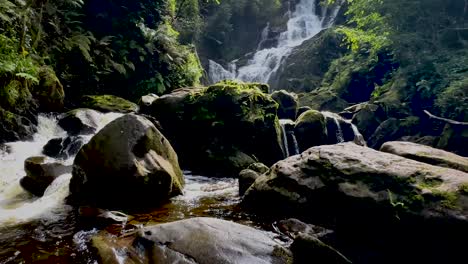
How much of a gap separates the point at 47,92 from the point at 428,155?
8967 mm

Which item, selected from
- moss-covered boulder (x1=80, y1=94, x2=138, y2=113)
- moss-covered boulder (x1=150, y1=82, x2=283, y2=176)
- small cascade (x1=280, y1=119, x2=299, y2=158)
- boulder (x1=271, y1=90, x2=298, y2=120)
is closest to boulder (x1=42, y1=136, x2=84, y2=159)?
moss-covered boulder (x1=80, y1=94, x2=138, y2=113)

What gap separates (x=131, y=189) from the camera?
5.55m

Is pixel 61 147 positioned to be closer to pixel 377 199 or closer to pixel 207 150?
pixel 207 150

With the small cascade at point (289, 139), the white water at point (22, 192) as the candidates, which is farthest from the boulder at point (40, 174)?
the small cascade at point (289, 139)

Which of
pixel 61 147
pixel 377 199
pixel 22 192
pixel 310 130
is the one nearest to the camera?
pixel 377 199

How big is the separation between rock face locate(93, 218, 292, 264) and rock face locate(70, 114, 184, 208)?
1.60 m

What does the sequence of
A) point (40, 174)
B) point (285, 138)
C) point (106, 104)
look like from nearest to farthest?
1. point (40, 174)
2. point (106, 104)
3. point (285, 138)

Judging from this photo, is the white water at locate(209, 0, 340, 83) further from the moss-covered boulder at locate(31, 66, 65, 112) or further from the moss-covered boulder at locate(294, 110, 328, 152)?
the moss-covered boulder at locate(31, 66, 65, 112)

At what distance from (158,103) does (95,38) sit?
4581mm

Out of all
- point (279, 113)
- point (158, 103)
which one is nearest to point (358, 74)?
point (279, 113)

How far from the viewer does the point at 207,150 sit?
9812mm

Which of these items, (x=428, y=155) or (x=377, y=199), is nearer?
(x=377, y=199)

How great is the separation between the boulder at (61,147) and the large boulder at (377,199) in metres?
4.76

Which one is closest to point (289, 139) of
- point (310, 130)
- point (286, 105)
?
point (310, 130)
